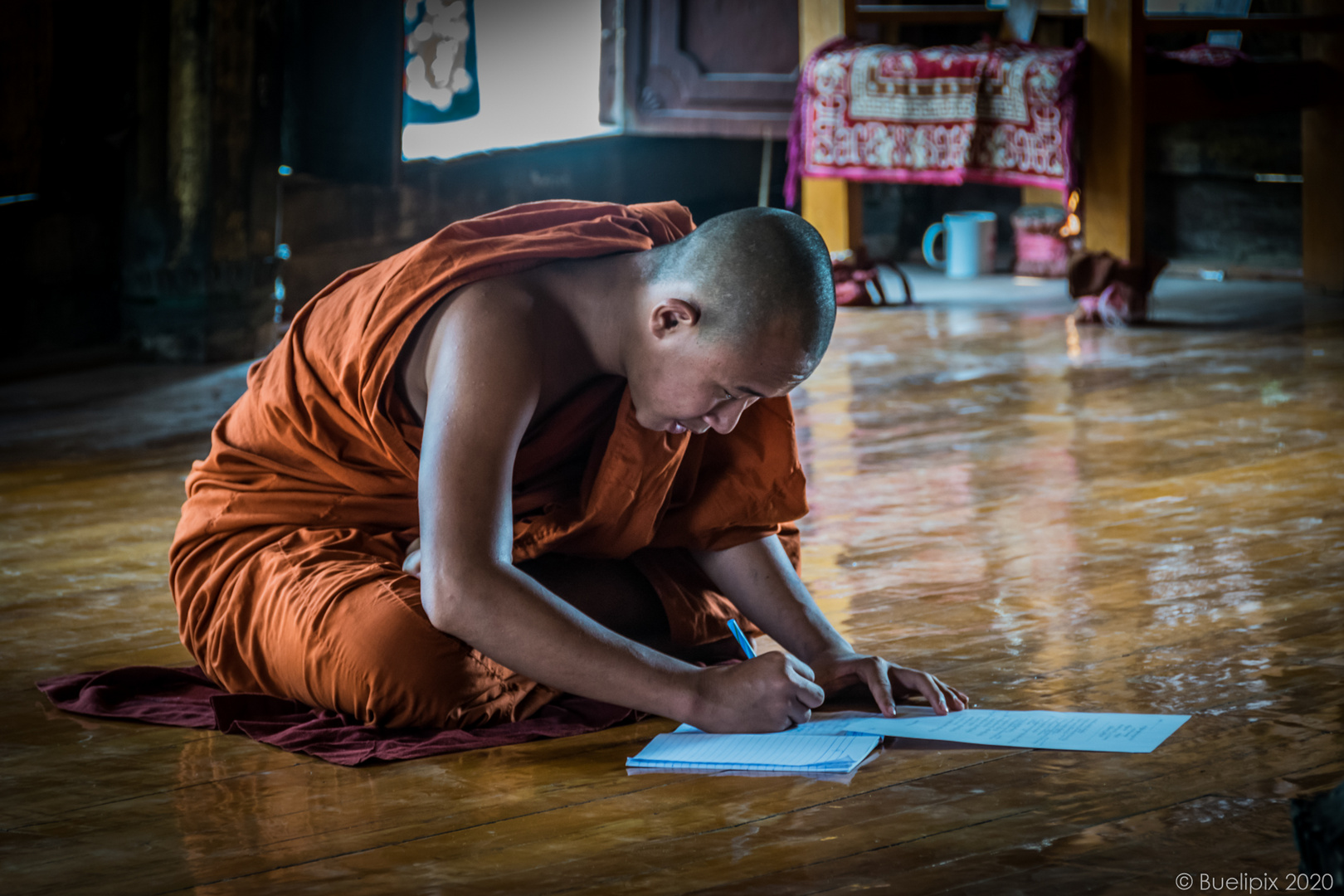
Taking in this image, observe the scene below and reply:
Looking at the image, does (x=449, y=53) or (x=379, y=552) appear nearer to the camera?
(x=379, y=552)

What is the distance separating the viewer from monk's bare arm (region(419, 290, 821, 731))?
1453 millimetres

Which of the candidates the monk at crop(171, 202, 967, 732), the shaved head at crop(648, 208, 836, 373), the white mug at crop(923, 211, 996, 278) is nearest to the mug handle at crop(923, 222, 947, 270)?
the white mug at crop(923, 211, 996, 278)

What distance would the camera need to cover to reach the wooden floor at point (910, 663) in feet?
4.25

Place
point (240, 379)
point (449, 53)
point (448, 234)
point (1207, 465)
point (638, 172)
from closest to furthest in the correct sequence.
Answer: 1. point (448, 234)
2. point (1207, 465)
3. point (240, 379)
4. point (449, 53)
5. point (638, 172)

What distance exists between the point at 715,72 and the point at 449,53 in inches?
35.2

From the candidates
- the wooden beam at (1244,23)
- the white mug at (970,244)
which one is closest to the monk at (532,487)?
the wooden beam at (1244,23)

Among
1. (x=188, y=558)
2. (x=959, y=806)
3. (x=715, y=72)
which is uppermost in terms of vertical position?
(x=715, y=72)

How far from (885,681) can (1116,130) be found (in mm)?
3287

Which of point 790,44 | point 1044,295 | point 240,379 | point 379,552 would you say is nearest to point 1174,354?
point 1044,295

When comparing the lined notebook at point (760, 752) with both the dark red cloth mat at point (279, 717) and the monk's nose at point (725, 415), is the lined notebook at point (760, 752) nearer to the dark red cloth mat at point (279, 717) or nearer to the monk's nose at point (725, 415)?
the dark red cloth mat at point (279, 717)

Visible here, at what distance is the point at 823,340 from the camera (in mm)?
1470

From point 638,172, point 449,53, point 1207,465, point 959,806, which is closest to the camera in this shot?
point 959,806

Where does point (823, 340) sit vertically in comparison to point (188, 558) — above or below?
above

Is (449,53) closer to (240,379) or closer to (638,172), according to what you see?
(638,172)
